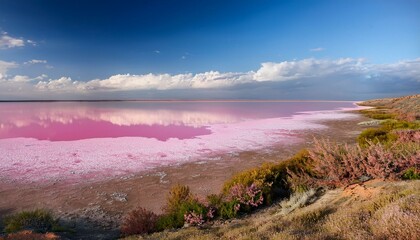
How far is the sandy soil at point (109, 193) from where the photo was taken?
31.0 feet

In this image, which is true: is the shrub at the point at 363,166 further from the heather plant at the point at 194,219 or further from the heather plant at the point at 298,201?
the heather plant at the point at 194,219

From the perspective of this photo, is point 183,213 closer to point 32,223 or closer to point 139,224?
point 139,224

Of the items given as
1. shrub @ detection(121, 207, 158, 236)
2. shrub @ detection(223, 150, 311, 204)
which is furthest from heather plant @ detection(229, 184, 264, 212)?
shrub @ detection(121, 207, 158, 236)

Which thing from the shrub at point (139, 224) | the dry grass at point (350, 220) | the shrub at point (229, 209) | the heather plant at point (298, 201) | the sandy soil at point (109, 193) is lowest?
the sandy soil at point (109, 193)

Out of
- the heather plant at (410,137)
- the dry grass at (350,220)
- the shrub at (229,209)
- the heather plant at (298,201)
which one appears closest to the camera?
the dry grass at (350,220)

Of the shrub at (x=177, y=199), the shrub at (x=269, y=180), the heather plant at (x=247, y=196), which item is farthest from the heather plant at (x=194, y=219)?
the shrub at (x=269, y=180)

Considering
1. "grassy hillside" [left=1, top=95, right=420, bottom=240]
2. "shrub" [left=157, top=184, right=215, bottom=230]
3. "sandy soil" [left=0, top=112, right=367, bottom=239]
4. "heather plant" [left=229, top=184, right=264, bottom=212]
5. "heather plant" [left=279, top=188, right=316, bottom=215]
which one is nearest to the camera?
"grassy hillside" [left=1, top=95, right=420, bottom=240]

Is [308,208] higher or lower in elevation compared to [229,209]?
higher

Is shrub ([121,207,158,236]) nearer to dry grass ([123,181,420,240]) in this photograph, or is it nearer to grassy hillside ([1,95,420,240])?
grassy hillside ([1,95,420,240])

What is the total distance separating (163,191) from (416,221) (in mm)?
8924

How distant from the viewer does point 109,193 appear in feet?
37.8

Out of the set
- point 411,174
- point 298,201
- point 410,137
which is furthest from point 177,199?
point 410,137

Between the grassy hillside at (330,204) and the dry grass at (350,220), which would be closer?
the dry grass at (350,220)

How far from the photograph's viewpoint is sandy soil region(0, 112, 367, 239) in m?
9.45
